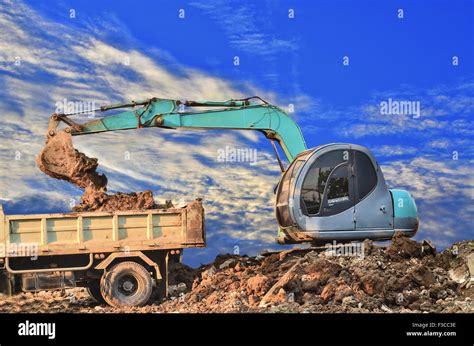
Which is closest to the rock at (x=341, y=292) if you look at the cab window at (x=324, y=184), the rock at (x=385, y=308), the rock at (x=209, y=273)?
the rock at (x=385, y=308)

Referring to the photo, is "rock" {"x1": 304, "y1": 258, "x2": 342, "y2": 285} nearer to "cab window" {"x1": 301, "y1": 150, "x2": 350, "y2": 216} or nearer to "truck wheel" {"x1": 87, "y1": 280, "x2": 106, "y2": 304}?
"cab window" {"x1": 301, "y1": 150, "x2": 350, "y2": 216}

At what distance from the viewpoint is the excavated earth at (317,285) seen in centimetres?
1307

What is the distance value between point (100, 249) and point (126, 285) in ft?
3.13

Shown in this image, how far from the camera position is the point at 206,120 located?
16781 mm

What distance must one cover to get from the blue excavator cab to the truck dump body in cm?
204

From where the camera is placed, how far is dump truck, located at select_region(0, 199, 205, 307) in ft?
49.1

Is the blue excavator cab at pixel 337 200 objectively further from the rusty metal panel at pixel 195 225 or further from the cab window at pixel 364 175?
the rusty metal panel at pixel 195 225

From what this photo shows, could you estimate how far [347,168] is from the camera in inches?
602

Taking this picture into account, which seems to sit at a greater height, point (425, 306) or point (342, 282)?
point (342, 282)

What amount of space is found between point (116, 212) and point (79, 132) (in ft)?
7.81

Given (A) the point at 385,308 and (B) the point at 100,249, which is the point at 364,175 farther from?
(B) the point at 100,249

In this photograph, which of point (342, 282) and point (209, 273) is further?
point (209, 273)

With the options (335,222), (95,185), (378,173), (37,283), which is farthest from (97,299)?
(378,173)

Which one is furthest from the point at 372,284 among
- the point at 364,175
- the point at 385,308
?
the point at 364,175
